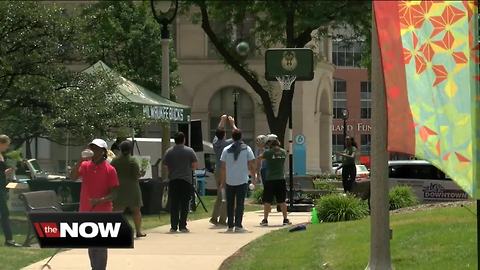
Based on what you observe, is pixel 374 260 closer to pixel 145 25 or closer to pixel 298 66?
pixel 298 66

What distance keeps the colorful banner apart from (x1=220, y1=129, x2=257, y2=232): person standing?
8.96 m

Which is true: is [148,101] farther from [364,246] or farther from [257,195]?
[364,246]

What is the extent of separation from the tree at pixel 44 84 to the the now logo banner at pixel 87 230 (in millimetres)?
A: 9562

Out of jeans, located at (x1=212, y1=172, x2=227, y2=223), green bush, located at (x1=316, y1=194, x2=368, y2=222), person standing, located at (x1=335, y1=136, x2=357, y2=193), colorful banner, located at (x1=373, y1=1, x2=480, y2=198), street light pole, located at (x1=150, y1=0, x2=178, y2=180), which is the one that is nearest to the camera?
colorful banner, located at (x1=373, y1=1, x2=480, y2=198)

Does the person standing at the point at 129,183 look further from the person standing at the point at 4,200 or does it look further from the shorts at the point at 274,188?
the shorts at the point at 274,188

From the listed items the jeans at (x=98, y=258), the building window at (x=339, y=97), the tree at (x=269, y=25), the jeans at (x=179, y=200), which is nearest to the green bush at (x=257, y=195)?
the tree at (x=269, y=25)

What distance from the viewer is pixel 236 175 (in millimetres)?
14422

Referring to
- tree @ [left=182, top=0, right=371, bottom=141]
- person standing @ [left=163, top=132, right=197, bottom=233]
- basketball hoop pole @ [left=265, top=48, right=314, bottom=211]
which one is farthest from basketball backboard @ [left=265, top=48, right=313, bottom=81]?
person standing @ [left=163, top=132, right=197, bottom=233]

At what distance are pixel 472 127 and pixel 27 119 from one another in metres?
13.3

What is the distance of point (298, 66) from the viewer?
19.2m

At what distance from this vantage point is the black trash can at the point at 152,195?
1803 centimetres

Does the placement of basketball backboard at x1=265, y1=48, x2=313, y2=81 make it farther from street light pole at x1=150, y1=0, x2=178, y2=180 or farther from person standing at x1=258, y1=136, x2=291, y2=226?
person standing at x1=258, y1=136, x2=291, y2=226

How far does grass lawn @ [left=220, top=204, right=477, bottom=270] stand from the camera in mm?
9273

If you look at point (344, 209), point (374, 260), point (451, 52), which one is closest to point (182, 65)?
point (344, 209)
